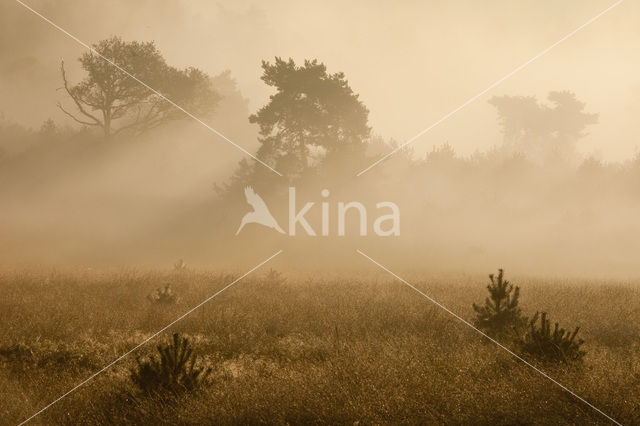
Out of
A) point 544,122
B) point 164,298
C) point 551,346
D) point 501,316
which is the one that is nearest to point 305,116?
point 164,298

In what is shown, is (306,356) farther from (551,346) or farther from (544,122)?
(544,122)

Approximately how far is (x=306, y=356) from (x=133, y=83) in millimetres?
28421

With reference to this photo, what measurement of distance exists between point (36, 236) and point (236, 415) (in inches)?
921

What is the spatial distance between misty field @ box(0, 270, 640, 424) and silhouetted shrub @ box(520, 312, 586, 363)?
0.25 meters

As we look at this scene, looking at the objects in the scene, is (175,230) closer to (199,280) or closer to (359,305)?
(199,280)

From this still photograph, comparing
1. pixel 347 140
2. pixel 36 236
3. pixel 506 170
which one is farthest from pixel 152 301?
pixel 506 170

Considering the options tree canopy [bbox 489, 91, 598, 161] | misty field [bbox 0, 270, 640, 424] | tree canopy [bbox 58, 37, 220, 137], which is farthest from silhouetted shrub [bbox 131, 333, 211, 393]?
tree canopy [bbox 489, 91, 598, 161]

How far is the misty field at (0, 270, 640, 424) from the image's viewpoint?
491cm

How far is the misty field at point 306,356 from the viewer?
491 cm

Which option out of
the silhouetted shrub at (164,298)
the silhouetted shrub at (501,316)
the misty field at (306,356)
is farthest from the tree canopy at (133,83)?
the silhouetted shrub at (501,316)

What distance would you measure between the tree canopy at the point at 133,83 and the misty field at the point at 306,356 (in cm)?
2029

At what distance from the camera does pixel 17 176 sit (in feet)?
104

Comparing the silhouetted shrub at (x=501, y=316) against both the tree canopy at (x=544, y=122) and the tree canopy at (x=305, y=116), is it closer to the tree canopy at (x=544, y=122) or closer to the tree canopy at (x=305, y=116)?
the tree canopy at (x=305, y=116)

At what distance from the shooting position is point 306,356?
7.52 metres
